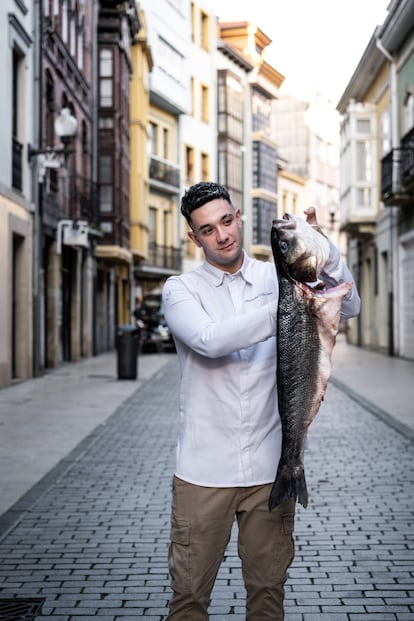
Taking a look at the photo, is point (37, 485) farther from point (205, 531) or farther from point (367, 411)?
point (367, 411)

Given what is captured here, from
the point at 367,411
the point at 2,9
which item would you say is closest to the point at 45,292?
the point at 2,9

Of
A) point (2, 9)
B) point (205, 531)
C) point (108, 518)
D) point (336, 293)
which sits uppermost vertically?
point (2, 9)

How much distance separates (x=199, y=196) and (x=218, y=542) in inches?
44.2

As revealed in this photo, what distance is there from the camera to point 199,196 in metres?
3.10

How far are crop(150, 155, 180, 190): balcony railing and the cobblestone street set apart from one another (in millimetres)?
40680

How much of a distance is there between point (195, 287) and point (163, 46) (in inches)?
1901

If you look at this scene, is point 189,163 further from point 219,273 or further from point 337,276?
point 337,276

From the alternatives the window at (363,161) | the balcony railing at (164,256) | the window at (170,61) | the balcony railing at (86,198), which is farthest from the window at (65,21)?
the balcony railing at (164,256)

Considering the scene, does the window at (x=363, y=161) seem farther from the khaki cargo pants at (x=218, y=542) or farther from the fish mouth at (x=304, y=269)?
the fish mouth at (x=304, y=269)

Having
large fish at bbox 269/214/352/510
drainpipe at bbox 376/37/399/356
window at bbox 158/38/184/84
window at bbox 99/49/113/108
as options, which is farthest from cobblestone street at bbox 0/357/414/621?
window at bbox 158/38/184/84

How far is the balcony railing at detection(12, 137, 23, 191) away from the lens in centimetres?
1936

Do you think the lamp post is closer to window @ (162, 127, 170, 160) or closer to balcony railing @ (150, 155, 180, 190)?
balcony railing @ (150, 155, 180, 190)

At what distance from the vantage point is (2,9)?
1820 centimetres

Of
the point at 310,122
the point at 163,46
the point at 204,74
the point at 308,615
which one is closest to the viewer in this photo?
the point at 308,615
